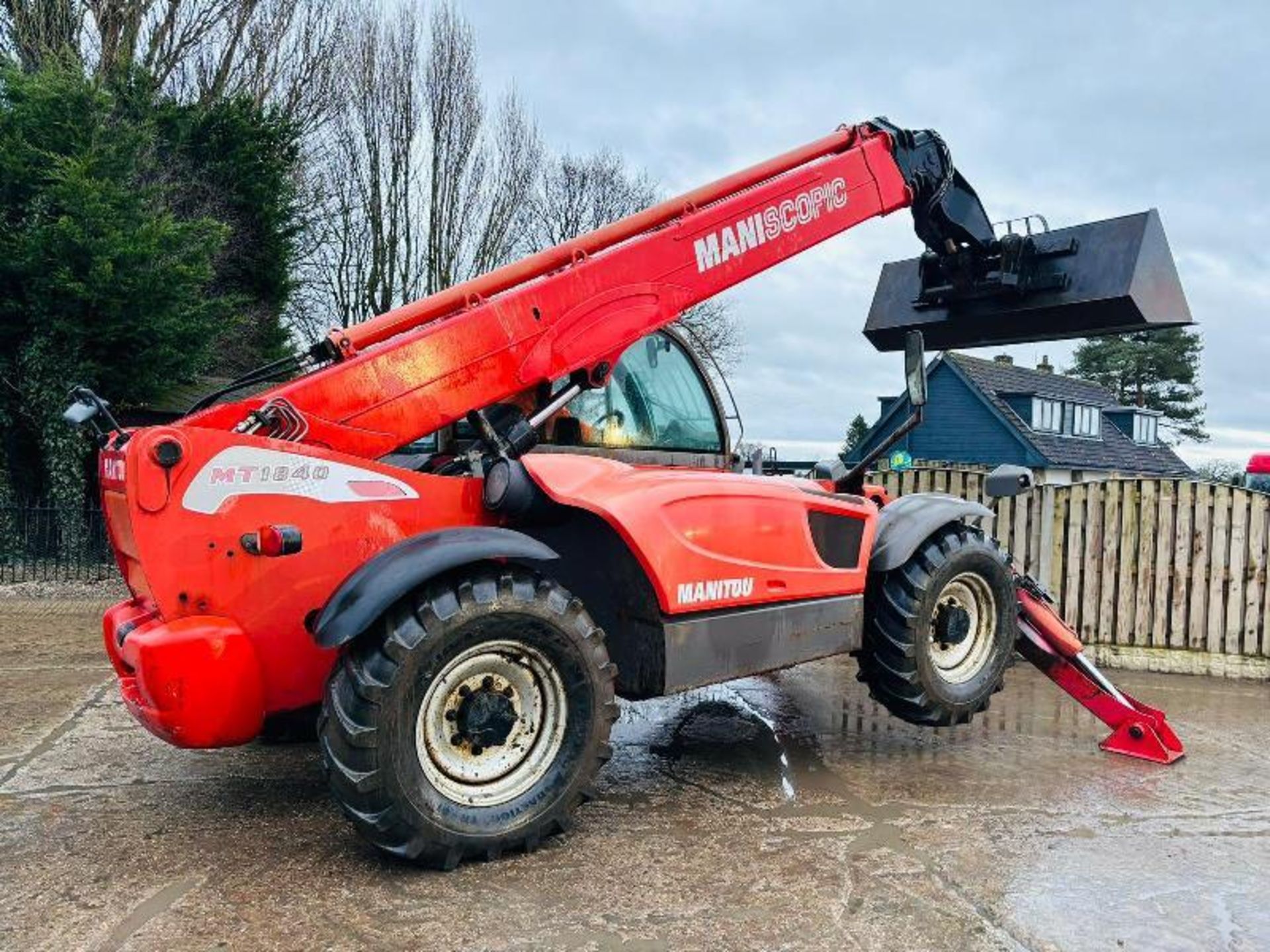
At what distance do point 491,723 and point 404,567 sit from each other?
67 centimetres

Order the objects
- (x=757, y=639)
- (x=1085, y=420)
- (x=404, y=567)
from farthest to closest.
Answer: (x=1085, y=420)
(x=757, y=639)
(x=404, y=567)

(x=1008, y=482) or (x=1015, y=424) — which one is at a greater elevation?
(x=1015, y=424)

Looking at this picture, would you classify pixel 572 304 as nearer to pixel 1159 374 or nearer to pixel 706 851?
pixel 706 851

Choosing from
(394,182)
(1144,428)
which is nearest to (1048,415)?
(1144,428)

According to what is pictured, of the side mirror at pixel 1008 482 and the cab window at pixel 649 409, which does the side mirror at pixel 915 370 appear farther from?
the cab window at pixel 649 409

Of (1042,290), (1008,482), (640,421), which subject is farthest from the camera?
(1042,290)

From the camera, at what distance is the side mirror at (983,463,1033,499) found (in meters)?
5.14

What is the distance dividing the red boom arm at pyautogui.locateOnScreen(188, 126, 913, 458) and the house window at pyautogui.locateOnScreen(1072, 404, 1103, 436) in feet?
94.7

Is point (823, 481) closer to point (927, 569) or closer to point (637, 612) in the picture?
point (927, 569)

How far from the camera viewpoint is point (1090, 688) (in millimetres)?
5246

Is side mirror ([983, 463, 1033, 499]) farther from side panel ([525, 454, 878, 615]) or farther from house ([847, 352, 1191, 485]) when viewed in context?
house ([847, 352, 1191, 485])

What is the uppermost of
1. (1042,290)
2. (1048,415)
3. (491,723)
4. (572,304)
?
(1048,415)

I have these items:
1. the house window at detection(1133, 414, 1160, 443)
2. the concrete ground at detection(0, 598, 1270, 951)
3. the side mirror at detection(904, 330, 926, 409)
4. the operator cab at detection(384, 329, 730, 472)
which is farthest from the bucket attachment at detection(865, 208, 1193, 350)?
the house window at detection(1133, 414, 1160, 443)

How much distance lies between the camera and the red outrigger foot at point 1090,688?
5180 mm
